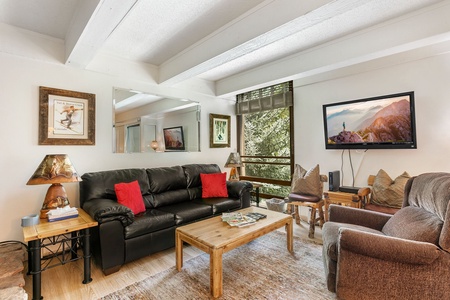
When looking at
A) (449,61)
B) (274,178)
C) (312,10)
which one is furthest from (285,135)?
(312,10)

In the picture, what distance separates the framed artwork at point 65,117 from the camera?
8.54ft

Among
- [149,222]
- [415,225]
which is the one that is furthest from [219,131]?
[415,225]

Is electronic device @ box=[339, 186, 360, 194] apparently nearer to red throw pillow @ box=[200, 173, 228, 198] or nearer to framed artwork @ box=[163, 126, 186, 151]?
red throw pillow @ box=[200, 173, 228, 198]

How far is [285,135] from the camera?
4.23m

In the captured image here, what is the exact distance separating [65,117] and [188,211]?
77.2 inches

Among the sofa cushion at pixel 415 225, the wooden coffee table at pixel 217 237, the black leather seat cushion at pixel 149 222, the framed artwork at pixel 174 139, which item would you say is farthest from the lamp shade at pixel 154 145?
the sofa cushion at pixel 415 225

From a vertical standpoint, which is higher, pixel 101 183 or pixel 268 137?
pixel 268 137

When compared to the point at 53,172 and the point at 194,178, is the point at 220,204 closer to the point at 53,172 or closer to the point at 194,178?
the point at 194,178

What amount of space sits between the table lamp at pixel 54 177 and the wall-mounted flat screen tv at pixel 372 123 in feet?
11.5

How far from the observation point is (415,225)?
5.38ft

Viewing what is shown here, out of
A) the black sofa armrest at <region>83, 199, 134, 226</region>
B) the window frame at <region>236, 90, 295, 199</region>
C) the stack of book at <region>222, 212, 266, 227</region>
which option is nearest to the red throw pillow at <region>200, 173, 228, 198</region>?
the stack of book at <region>222, 212, 266, 227</region>

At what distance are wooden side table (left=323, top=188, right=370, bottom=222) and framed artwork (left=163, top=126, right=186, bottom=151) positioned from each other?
252 centimetres

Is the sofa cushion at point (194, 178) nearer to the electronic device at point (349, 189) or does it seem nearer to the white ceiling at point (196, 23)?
the white ceiling at point (196, 23)

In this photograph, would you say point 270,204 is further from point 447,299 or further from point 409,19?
point 409,19
